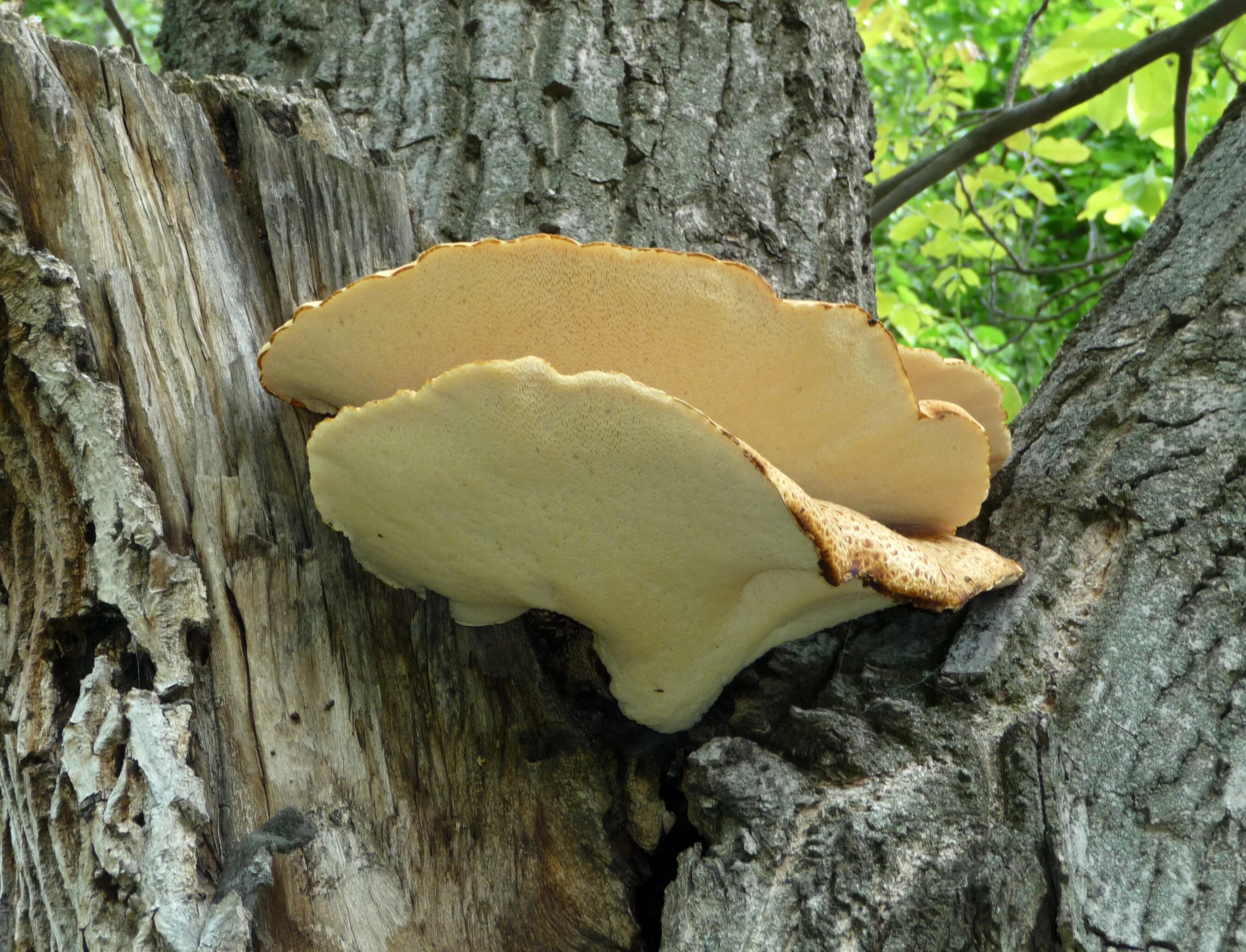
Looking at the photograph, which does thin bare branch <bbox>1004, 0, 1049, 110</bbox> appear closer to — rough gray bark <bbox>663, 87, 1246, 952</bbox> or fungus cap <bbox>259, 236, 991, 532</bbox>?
rough gray bark <bbox>663, 87, 1246, 952</bbox>

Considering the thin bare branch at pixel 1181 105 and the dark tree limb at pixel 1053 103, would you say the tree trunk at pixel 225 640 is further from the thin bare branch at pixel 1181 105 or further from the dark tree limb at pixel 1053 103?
the thin bare branch at pixel 1181 105

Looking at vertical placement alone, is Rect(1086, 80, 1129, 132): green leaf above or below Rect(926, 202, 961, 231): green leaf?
above

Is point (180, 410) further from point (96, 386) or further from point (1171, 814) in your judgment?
point (1171, 814)

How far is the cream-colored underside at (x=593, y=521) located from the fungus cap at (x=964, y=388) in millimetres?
407

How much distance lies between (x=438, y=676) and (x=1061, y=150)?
12.9ft

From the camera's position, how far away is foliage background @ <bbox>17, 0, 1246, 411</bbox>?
12.2 ft

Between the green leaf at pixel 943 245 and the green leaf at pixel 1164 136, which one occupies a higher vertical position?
the green leaf at pixel 1164 136

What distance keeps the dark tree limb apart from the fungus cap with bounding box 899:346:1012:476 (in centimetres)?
125

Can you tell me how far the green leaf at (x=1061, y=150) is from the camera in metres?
4.50

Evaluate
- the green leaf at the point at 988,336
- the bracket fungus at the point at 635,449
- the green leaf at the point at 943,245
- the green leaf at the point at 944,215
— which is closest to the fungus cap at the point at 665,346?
the bracket fungus at the point at 635,449

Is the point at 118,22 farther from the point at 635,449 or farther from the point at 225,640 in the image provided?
the point at 635,449

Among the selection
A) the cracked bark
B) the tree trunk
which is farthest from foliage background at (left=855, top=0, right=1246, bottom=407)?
the tree trunk

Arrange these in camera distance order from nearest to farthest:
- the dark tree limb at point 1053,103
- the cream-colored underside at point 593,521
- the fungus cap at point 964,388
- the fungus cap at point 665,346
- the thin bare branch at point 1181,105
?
1. the cream-colored underside at point 593,521
2. the fungus cap at point 665,346
3. the fungus cap at point 964,388
4. the dark tree limb at point 1053,103
5. the thin bare branch at point 1181,105

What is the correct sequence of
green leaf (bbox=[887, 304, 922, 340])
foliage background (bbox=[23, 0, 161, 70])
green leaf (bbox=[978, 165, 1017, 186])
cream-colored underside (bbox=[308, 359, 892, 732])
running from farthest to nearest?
1. foliage background (bbox=[23, 0, 161, 70])
2. green leaf (bbox=[887, 304, 922, 340])
3. green leaf (bbox=[978, 165, 1017, 186])
4. cream-colored underside (bbox=[308, 359, 892, 732])
